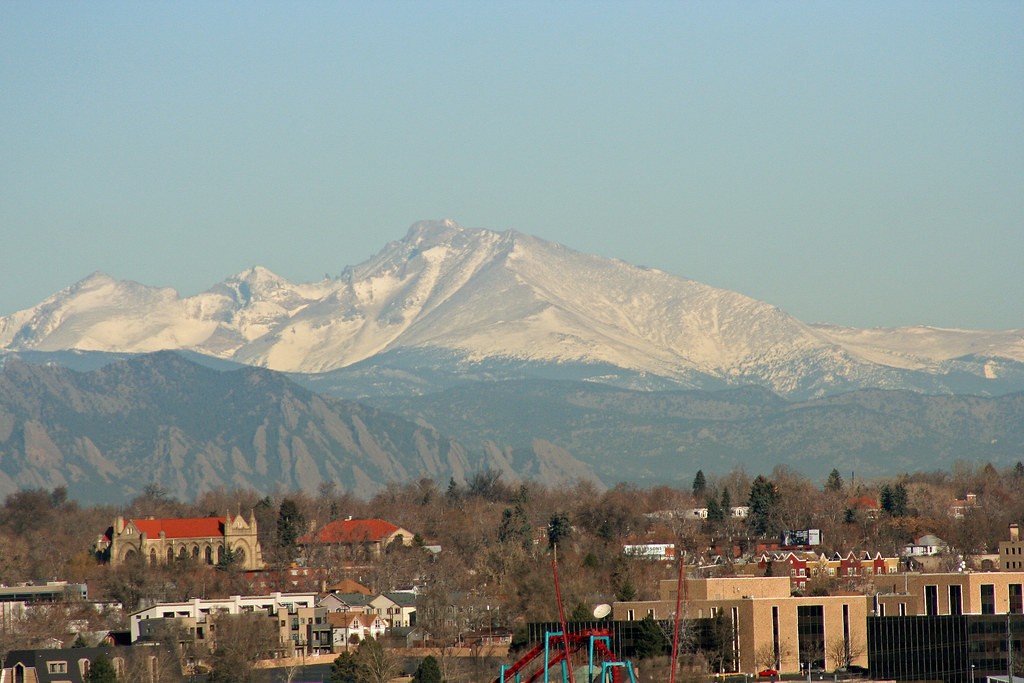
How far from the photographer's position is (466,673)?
11406 cm

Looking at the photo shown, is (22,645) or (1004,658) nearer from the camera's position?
(1004,658)

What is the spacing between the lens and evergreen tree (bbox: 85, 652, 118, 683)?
108125 millimetres

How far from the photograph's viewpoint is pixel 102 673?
357 feet

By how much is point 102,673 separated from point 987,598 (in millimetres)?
47856

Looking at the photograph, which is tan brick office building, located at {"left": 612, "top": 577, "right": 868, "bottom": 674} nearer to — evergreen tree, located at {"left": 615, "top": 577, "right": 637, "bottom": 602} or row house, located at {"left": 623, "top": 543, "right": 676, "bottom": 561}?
evergreen tree, located at {"left": 615, "top": 577, "right": 637, "bottom": 602}

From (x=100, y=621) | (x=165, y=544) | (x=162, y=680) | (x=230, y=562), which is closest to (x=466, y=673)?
(x=162, y=680)

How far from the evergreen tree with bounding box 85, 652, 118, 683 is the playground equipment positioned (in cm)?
2015

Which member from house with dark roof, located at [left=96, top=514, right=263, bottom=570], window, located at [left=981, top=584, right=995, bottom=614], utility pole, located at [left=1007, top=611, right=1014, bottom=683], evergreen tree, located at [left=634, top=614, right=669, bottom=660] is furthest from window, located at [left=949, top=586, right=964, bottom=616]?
house with dark roof, located at [left=96, top=514, right=263, bottom=570]

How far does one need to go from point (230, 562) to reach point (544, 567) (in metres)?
39.0

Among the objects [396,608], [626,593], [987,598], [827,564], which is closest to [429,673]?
[626,593]

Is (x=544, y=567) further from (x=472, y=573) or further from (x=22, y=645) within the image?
(x=22, y=645)

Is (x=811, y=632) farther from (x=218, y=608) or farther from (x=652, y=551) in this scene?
(x=652, y=551)

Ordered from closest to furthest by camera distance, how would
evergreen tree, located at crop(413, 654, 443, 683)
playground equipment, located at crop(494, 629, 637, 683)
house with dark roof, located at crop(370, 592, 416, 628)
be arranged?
playground equipment, located at crop(494, 629, 637, 683) → evergreen tree, located at crop(413, 654, 443, 683) → house with dark roof, located at crop(370, 592, 416, 628)

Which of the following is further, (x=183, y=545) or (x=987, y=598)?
(x=183, y=545)
